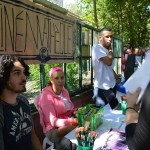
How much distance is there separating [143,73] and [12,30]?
5.54 ft

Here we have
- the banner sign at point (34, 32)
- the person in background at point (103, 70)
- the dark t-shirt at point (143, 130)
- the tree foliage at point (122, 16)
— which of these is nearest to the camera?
the dark t-shirt at point (143, 130)

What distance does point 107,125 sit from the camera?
233 centimetres

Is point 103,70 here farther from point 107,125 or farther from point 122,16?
point 122,16

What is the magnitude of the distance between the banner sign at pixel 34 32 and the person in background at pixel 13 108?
1.19 ft

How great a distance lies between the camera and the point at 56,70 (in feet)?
9.27

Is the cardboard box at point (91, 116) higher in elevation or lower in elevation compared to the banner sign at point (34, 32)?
lower

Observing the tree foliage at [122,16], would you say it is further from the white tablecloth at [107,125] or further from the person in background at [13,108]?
the person in background at [13,108]

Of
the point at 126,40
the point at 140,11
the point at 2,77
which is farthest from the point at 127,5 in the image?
the point at 2,77

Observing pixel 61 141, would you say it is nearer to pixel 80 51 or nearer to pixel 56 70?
pixel 56 70

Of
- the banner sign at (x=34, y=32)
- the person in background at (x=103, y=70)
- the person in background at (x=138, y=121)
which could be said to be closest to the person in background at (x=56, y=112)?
the banner sign at (x=34, y=32)

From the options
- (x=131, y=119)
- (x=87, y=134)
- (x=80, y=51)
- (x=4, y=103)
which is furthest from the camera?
(x=80, y=51)

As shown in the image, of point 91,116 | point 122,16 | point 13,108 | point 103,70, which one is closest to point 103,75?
point 103,70

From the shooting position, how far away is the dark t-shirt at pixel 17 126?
5.90 ft

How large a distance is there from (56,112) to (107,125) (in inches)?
23.7
